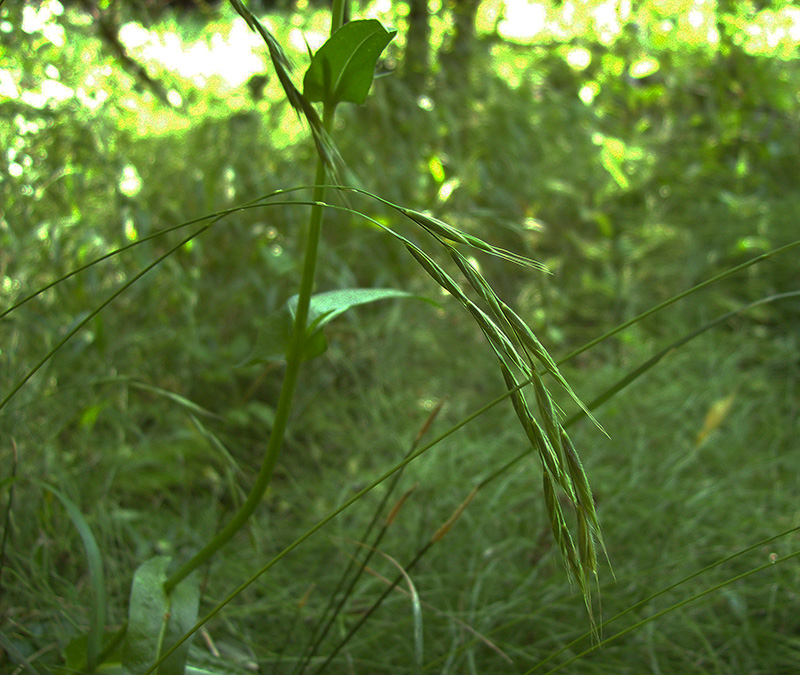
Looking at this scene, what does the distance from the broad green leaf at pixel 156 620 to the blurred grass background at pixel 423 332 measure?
8cm

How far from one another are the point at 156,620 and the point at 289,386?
0.71ft

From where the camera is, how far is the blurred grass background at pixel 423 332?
790 millimetres

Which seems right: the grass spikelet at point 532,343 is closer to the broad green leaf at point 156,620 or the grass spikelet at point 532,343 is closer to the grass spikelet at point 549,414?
the grass spikelet at point 549,414

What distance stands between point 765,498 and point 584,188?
58.7 inches

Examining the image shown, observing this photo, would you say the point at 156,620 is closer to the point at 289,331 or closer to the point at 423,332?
the point at 289,331

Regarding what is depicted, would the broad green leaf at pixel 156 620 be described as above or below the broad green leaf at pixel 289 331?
below

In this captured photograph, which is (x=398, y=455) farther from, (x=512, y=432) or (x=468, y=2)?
(x=468, y=2)

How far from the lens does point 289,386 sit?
514 millimetres

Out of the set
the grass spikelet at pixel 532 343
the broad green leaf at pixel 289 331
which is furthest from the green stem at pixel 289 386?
the grass spikelet at pixel 532 343

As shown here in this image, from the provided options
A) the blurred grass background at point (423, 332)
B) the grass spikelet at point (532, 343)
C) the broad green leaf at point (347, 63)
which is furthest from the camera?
the blurred grass background at point (423, 332)

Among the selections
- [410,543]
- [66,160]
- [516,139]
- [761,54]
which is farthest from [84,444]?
[761,54]

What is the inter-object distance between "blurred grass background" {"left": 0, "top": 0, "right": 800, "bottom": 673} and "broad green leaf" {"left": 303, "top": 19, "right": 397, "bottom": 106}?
0.30m

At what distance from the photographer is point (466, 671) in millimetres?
709

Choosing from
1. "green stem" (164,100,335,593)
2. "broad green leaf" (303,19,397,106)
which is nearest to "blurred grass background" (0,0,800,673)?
"green stem" (164,100,335,593)
